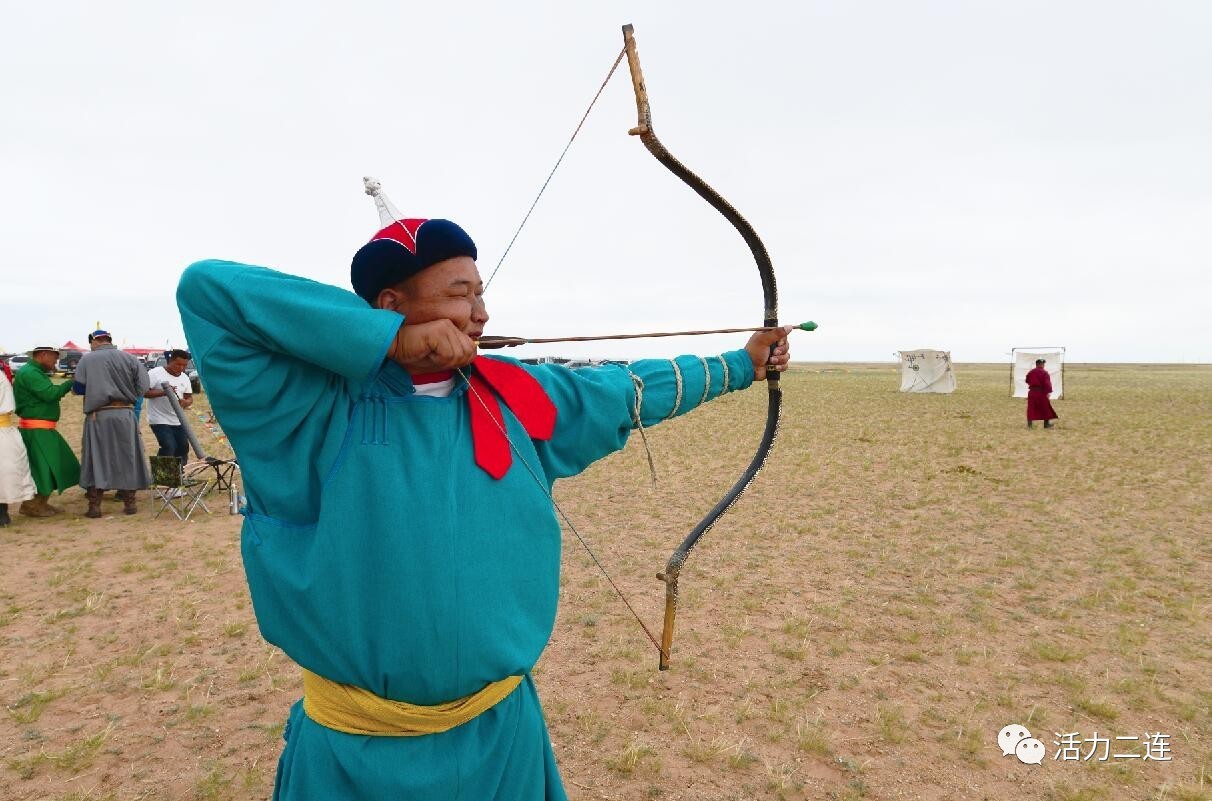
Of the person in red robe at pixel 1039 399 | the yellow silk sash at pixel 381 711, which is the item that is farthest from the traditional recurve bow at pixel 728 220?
the person in red robe at pixel 1039 399

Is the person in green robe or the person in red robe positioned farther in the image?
the person in red robe

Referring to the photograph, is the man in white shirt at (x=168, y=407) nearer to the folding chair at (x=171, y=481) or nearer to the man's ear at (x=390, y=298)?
the folding chair at (x=171, y=481)

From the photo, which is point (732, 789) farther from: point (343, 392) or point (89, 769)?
point (89, 769)

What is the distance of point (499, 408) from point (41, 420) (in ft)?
24.5

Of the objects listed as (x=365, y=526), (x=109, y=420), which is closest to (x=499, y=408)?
(x=365, y=526)

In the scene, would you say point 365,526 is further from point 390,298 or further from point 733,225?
point 733,225

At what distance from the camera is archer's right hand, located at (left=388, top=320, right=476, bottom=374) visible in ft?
4.28

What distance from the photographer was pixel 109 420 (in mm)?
6812

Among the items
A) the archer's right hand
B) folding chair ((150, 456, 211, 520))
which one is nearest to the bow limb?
the archer's right hand

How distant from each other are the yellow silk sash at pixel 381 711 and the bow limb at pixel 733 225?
755 mm

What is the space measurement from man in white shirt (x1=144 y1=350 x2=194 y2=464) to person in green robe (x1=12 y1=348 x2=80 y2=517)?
32.8 inches

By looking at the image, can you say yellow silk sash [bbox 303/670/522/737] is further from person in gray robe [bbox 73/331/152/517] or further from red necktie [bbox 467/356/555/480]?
person in gray robe [bbox 73/331/152/517]

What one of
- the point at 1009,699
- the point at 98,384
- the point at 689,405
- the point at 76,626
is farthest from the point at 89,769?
the point at 98,384

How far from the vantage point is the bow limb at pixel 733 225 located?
204 cm
